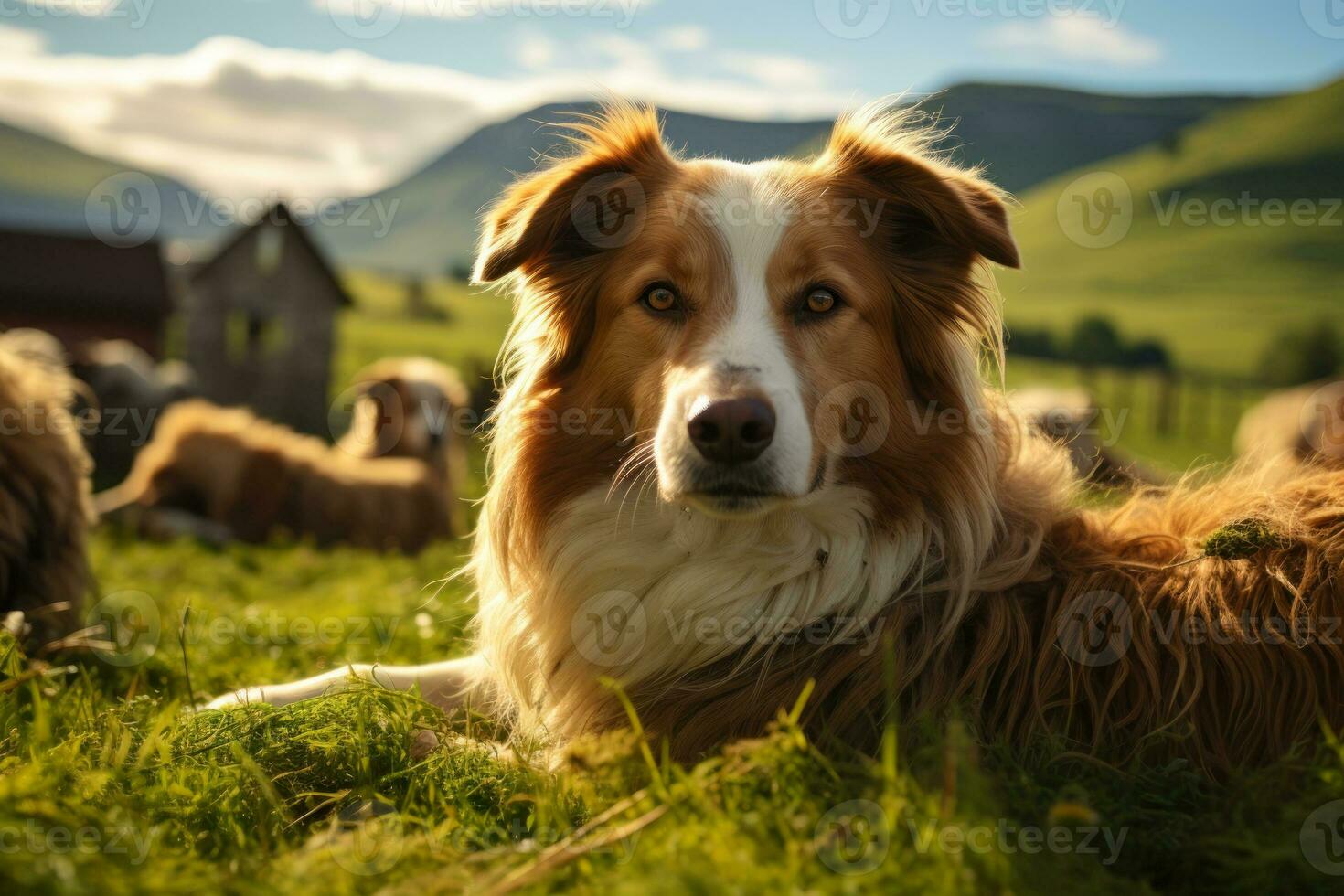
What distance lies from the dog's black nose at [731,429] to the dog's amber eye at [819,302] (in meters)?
0.68

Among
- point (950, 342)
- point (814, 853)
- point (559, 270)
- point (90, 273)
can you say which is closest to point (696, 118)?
point (559, 270)

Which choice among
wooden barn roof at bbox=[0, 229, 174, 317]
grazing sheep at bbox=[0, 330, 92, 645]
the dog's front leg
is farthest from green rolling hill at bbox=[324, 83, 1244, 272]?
the dog's front leg

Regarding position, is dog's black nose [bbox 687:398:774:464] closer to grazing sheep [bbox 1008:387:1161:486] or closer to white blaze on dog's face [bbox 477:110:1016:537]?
white blaze on dog's face [bbox 477:110:1016:537]

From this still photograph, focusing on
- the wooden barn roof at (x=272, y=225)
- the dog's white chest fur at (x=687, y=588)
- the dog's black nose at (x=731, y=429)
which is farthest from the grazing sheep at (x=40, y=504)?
the wooden barn roof at (x=272, y=225)

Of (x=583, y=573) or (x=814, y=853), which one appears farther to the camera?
(x=583, y=573)

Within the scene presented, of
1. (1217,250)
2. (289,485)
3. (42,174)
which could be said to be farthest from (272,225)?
(42,174)

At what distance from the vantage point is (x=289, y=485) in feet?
38.3

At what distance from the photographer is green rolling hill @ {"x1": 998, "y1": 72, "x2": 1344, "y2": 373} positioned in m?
67.1

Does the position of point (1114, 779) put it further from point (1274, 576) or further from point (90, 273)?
point (90, 273)

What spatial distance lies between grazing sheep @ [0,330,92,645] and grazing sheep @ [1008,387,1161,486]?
453cm

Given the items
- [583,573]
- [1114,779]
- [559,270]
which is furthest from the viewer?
[559,270]

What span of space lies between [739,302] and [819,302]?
0.99 ft

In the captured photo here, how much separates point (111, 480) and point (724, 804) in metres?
17.1

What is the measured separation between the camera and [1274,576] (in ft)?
10.8
